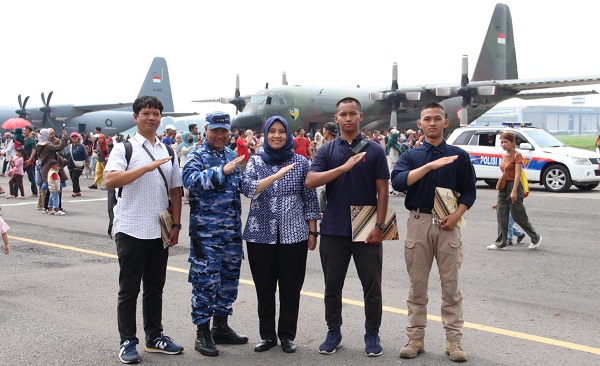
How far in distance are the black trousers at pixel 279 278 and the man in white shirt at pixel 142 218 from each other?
2.17 feet

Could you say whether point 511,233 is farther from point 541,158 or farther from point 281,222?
point 541,158

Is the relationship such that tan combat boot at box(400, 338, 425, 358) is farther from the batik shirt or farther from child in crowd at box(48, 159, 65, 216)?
child in crowd at box(48, 159, 65, 216)

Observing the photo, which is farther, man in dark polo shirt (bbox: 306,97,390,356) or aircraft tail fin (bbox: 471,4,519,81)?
aircraft tail fin (bbox: 471,4,519,81)

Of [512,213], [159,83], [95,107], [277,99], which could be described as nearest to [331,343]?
[512,213]

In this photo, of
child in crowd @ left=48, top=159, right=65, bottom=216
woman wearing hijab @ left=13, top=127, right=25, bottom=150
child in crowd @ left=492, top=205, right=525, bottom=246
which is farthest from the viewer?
woman wearing hijab @ left=13, top=127, right=25, bottom=150

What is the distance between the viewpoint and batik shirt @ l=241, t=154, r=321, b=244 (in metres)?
4.67

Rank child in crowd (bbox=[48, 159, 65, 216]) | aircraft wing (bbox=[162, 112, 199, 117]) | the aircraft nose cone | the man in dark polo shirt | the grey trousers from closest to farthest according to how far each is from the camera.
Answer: the man in dark polo shirt, the grey trousers, child in crowd (bbox=[48, 159, 65, 216]), the aircraft nose cone, aircraft wing (bbox=[162, 112, 199, 117])

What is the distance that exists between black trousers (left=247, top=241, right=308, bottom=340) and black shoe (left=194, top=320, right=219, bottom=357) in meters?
0.40

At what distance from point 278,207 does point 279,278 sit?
566 millimetres

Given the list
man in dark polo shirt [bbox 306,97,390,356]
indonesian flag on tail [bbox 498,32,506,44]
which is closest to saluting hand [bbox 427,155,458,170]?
man in dark polo shirt [bbox 306,97,390,356]

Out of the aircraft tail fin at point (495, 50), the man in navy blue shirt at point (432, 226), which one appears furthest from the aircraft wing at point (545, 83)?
the man in navy blue shirt at point (432, 226)

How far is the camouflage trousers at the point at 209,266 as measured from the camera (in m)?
4.66

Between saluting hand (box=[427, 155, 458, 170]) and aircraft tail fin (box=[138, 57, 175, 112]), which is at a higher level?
aircraft tail fin (box=[138, 57, 175, 112])

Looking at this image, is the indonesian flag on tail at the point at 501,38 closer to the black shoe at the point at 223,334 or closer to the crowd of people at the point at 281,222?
Answer: the crowd of people at the point at 281,222
